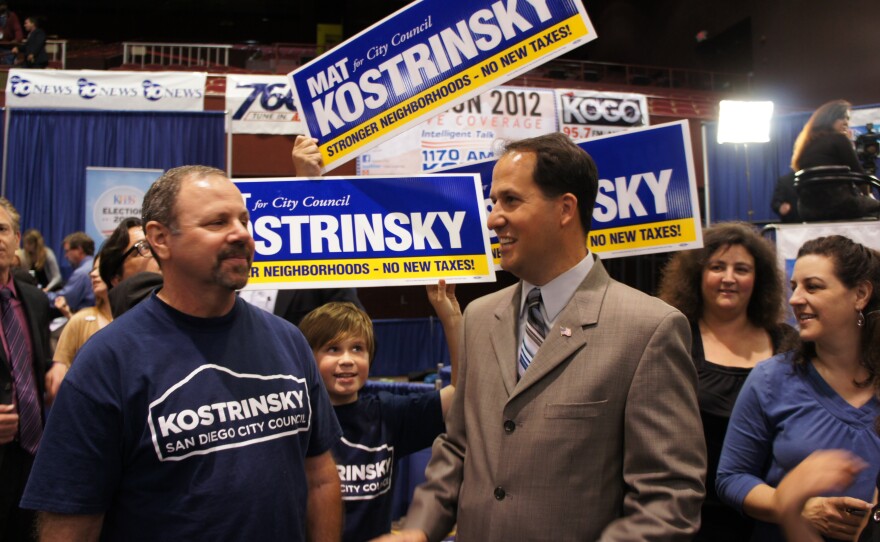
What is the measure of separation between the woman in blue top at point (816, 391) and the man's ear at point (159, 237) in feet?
5.20

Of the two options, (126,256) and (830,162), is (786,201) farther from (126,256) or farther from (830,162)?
(126,256)

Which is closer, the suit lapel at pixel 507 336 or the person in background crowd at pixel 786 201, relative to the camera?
the suit lapel at pixel 507 336

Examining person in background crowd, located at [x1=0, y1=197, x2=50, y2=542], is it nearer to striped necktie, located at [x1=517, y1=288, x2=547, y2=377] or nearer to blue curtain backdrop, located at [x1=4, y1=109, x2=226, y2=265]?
striped necktie, located at [x1=517, y1=288, x2=547, y2=377]

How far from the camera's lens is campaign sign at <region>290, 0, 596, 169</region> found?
7.75ft

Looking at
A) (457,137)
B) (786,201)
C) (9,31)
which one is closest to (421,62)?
(786,201)

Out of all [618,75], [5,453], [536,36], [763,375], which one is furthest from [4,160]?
[618,75]

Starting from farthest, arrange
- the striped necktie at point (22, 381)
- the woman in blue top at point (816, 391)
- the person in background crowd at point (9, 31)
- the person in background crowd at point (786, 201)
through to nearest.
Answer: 1. the person in background crowd at point (9, 31)
2. the person in background crowd at point (786, 201)
3. the striped necktie at point (22, 381)
4. the woman in blue top at point (816, 391)

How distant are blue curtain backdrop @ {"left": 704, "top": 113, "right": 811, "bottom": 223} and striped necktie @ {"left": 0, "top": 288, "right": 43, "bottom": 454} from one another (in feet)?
33.9

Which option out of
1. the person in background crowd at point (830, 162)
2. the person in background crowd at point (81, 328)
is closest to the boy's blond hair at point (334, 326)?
the person in background crowd at point (81, 328)

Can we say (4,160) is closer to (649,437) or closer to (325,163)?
(325,163)

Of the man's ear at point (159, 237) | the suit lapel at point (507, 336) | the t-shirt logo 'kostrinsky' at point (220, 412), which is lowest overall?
the t-shirt logo 'kostrinsky' at point (220, 412)

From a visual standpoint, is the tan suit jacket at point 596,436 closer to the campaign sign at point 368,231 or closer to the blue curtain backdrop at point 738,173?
the campaign sign at point 368,231

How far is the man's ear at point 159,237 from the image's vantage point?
1568 millimetres

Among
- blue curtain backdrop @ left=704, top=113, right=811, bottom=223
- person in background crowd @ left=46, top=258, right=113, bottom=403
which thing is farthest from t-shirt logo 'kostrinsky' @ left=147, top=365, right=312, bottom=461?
blue curtain backdrop @ left=704, top=113, right=811, bottom=223
